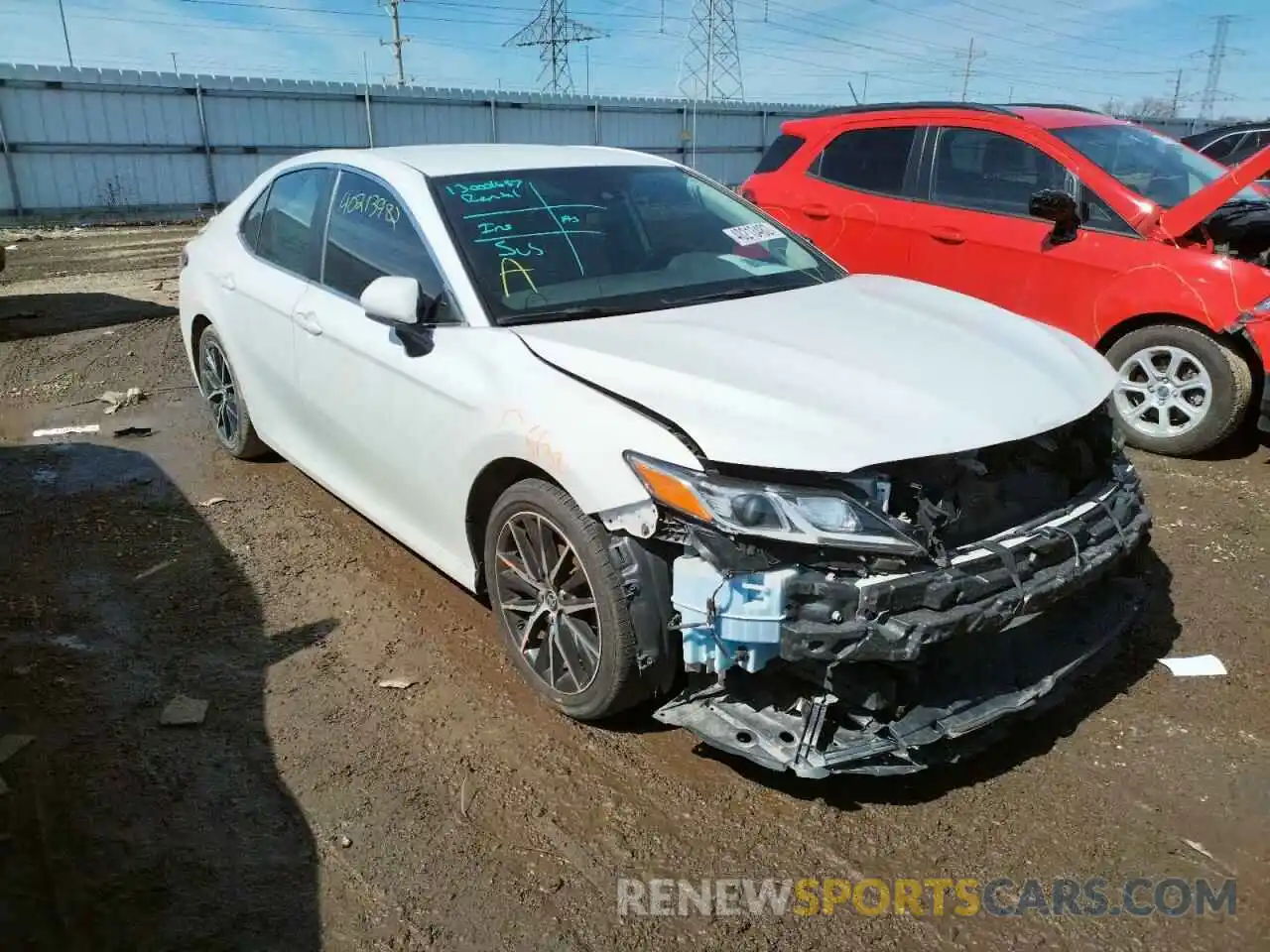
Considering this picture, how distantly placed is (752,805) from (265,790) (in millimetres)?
1440

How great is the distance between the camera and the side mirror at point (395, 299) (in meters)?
3.30

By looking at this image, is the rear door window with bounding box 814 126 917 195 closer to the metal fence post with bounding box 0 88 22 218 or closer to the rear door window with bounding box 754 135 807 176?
the rear door window with bounding box 754 135 807 176

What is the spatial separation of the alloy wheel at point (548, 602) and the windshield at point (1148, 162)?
14.5ft

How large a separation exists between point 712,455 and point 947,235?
166 inches

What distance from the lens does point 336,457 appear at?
4199 mm

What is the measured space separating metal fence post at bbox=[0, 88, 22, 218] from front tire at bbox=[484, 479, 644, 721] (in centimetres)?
1870

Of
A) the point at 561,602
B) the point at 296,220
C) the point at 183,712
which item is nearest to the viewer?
the point at 561,602

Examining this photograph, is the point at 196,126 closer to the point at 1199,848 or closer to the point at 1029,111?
the point at 1029,111

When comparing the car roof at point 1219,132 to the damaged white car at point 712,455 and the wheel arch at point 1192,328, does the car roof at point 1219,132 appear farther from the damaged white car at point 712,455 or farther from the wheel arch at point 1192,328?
the damaged white car at point 712,455

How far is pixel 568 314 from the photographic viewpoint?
333 cm

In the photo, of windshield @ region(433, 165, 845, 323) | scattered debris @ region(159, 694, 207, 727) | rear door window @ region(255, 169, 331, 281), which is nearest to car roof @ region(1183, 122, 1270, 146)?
windshield @ region(433, 165, 845, 323)

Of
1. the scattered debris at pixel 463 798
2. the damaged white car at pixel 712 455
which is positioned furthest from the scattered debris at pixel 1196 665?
the scattered debris at pixel 463 798

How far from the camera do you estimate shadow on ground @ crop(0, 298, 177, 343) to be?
9086mm

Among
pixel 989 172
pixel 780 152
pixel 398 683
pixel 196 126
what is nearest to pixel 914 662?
pixel 398 683
